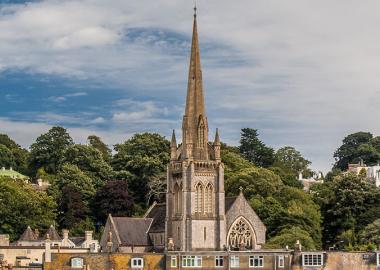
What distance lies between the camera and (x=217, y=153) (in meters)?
121

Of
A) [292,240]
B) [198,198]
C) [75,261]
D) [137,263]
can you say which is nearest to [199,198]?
[198,198]

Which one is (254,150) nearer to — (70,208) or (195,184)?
(70,208)

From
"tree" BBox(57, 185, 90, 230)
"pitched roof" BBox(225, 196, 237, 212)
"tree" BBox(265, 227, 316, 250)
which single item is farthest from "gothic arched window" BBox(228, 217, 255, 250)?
"tree" BBox(57, 185, 90, 230)

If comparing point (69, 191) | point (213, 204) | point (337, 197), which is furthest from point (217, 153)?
point (69, 191)

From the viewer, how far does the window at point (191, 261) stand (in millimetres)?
93938

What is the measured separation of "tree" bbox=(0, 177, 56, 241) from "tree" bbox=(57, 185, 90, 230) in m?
3.44

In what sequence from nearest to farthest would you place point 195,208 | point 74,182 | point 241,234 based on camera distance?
point 195,208 → point 241,234 → point 74,182

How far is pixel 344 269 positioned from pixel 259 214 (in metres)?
36.6

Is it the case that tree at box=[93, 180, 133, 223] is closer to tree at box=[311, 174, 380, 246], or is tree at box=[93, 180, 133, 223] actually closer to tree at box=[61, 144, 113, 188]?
tree at box=[61, 144, 113, 188]

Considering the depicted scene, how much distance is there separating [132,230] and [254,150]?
64375mm

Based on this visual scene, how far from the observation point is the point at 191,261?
94.1m

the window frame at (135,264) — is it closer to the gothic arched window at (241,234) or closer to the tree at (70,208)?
the gothic arched window at (241,234)

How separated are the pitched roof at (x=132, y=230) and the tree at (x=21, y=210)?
64.2ft

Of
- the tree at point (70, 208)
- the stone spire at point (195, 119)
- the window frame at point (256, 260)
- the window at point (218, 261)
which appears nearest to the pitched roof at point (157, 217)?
the stone spire at point (195, 119)
